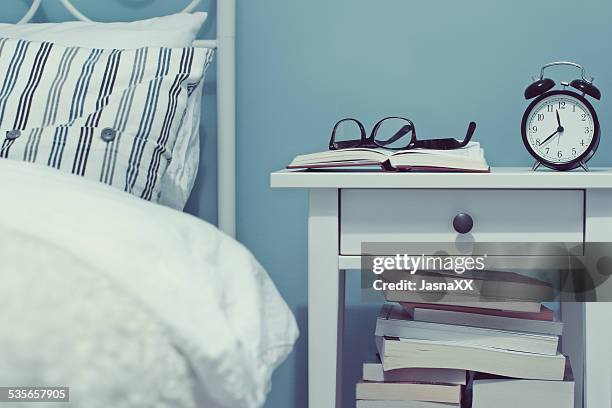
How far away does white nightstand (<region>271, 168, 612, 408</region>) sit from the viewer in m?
1.24

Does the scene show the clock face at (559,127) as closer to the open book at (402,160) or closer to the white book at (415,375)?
the open book at (402,160)

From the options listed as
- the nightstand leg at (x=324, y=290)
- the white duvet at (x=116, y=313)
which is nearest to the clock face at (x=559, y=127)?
the nightstand leg at (x=324, y=290)

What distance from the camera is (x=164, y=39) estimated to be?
154 cm

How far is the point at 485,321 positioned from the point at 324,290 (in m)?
0.26

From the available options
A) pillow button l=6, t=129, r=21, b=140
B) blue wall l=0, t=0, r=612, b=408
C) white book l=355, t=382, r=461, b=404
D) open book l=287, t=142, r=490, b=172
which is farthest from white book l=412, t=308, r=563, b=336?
pillow button l=6, t=129, r=21, b=140

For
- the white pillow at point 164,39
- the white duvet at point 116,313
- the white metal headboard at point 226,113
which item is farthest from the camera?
the white metal headboard at point 226,113

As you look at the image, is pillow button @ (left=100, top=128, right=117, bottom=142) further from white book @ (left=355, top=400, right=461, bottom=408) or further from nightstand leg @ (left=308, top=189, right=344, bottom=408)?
white book @ (left=355, top=400, right=461, bottom=408)

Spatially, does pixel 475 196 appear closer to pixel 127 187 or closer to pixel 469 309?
pixel 469 309

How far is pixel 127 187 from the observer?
129 centimetres

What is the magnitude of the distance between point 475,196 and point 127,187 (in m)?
Result: 0.54

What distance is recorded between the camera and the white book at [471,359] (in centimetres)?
126

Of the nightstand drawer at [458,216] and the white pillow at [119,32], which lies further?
the white pillow at [119,32]

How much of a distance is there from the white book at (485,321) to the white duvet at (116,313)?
0.60 metres

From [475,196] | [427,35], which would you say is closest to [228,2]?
[427,35]
